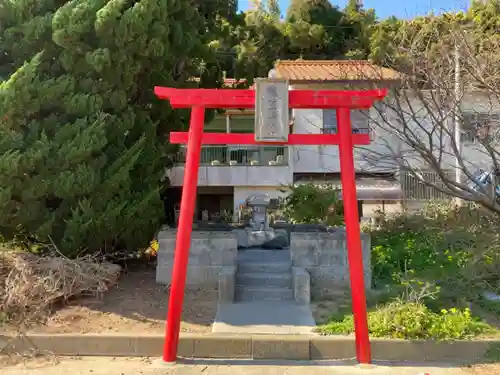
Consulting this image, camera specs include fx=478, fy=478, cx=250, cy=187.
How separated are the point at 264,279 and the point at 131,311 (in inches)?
92.3

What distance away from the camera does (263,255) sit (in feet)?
31.2

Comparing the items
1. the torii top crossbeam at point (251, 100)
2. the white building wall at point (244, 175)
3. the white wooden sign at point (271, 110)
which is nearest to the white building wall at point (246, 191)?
the white building wall at point (244, 175)

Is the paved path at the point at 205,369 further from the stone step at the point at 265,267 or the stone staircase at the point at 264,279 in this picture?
the stone step at the point at 265,267

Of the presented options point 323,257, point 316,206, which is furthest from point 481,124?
point 323,257

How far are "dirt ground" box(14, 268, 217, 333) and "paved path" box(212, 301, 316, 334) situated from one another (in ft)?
0.72

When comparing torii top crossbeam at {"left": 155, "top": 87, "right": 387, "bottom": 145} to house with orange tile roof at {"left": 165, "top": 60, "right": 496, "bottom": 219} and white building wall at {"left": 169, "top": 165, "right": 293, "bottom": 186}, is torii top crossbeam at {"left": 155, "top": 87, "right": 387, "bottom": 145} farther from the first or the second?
→ white building wall at {"left": 169, "top": 165, "right": 293, "bottom": 186}

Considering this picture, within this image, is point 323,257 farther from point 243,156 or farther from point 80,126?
point 243,156

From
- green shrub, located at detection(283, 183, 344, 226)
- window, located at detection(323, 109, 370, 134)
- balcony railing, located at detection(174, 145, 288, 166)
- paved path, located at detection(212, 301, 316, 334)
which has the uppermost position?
window, located at detection(323, 109, 370, 134)

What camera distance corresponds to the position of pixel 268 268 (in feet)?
28.3

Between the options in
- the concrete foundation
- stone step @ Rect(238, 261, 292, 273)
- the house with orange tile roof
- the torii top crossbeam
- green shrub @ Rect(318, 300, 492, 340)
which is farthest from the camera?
the house with orange tile roof

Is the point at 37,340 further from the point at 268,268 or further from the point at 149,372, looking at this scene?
the point at 268,268

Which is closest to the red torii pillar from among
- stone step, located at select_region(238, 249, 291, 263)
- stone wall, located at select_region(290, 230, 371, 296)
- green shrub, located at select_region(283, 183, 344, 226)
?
stone wall, located at select_region(290, 230, 371, 296)

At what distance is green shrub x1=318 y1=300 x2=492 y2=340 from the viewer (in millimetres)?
6199

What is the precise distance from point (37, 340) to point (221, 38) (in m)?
8.72
